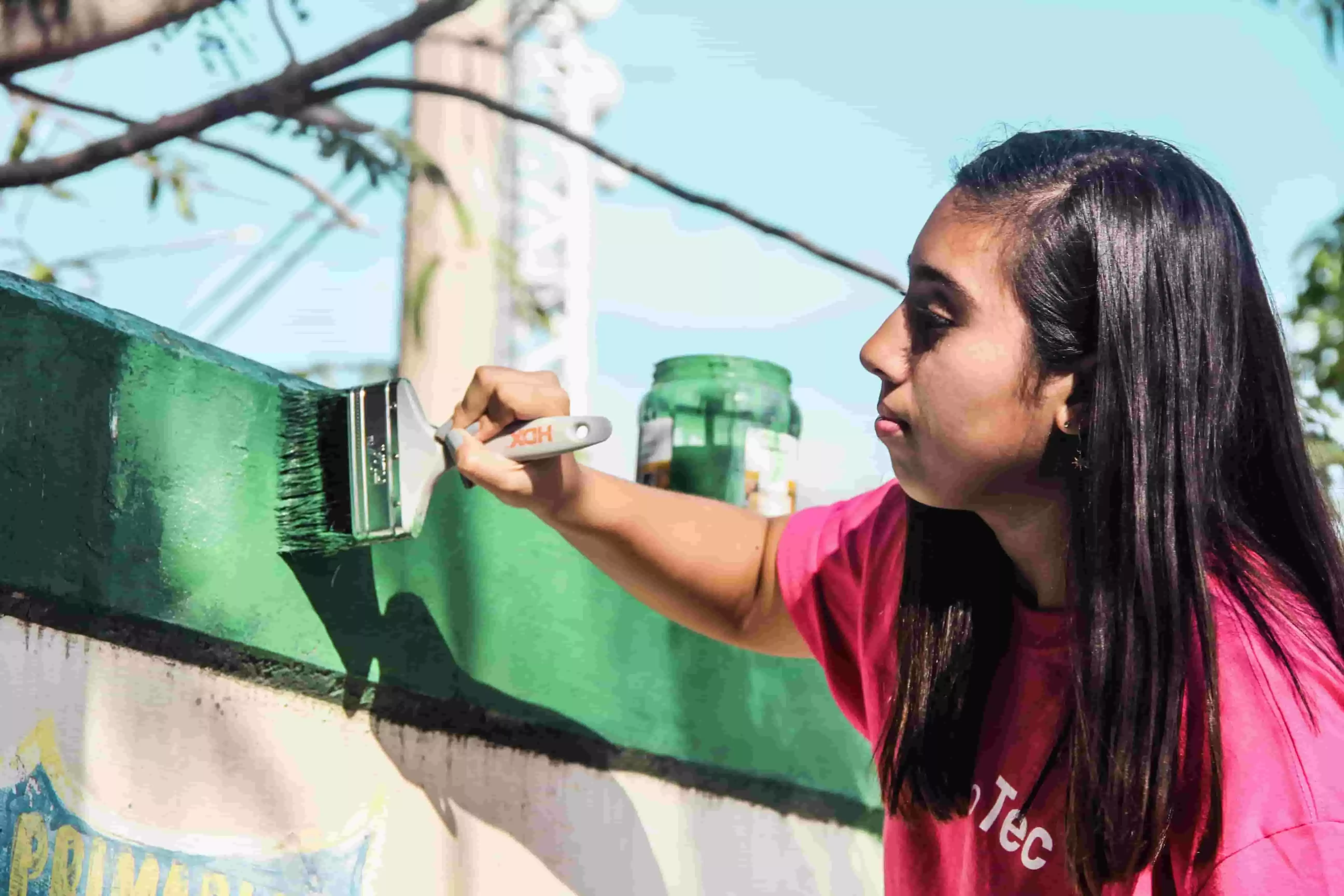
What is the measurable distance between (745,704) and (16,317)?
118 cm

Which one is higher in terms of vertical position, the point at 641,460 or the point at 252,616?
the point at 641,460

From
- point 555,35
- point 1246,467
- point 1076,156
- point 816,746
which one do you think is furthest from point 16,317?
point 555,35

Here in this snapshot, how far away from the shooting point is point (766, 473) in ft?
7.02

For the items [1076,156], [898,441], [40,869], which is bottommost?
[40,869]

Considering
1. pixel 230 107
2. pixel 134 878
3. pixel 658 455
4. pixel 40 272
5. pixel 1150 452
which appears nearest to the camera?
pixel 1150 452

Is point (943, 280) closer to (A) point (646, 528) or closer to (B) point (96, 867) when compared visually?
(A) point (646, 528)

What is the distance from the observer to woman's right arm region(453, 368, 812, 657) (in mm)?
1485

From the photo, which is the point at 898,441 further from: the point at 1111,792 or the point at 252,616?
the point at 252,616

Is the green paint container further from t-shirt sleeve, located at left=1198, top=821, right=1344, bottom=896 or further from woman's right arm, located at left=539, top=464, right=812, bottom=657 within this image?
t-shirt sleeve, located at left=1198, top=821, right=1344, bottom=896

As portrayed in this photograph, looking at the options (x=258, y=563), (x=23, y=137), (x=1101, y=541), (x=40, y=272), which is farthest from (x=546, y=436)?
(x=40, y=272)

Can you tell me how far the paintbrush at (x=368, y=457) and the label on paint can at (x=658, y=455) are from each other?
0.61m

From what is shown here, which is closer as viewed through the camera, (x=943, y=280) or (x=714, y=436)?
(x=943, y=280)

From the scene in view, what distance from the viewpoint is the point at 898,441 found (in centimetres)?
132

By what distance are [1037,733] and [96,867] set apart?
92cm
